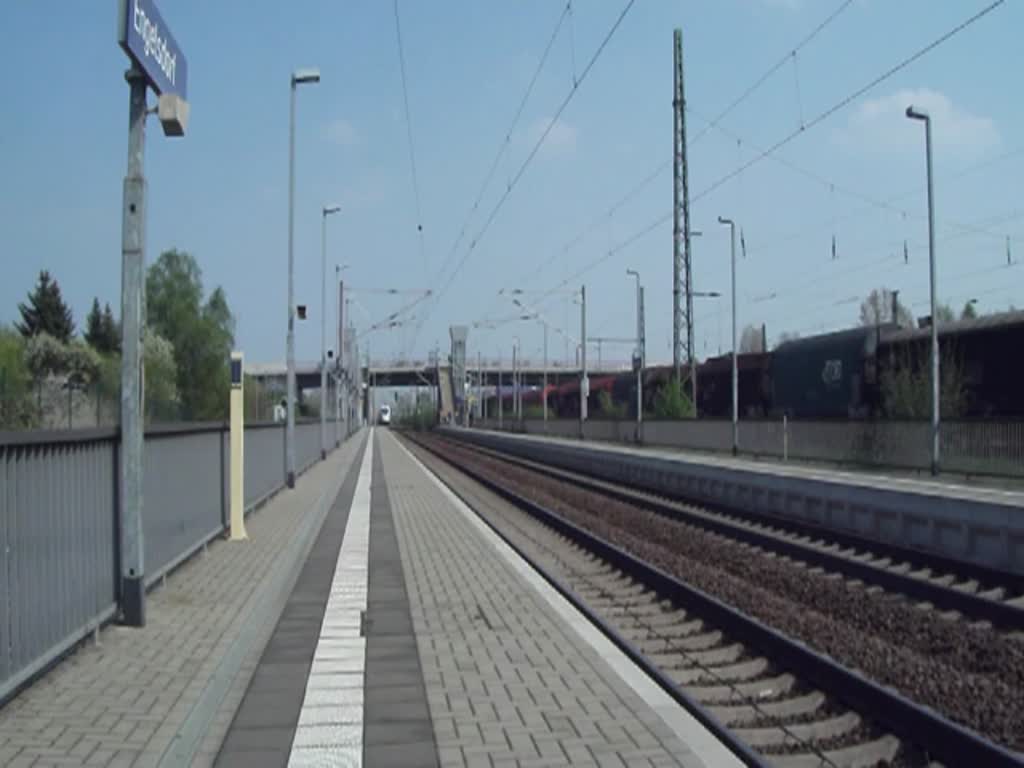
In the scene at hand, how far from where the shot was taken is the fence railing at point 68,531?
23.8 ft

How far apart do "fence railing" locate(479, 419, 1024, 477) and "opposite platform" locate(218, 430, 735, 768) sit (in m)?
18.7

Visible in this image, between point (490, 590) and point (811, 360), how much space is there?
1295 inches

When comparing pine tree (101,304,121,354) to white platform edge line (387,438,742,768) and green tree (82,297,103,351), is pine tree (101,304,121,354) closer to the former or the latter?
green tree (82,297,103,351)

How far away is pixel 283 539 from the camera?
17.9m

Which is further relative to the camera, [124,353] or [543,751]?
[124,353]

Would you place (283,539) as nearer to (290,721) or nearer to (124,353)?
(124,353)

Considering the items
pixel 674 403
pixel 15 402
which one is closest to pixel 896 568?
pixel 15 402

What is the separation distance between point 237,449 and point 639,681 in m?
10.2

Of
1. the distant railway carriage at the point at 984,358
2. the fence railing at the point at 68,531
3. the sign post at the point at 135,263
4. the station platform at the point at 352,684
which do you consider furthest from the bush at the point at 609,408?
the sign post at the point at 135,263

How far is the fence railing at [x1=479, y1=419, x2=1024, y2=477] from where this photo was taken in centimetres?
2897

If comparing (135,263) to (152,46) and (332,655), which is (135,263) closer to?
(152,46)

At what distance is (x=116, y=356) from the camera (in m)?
36.1

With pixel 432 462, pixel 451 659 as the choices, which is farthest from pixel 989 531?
pixel 432 462

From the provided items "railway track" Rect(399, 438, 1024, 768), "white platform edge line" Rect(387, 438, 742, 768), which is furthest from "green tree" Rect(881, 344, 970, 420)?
"white platform edge line" Rect(387, 438, 742, 768)
